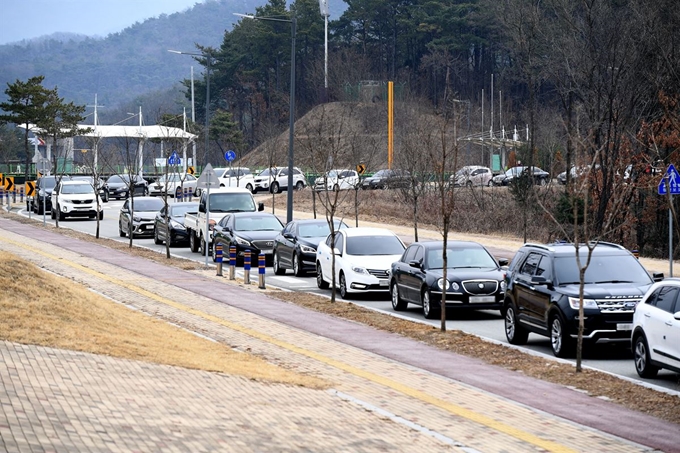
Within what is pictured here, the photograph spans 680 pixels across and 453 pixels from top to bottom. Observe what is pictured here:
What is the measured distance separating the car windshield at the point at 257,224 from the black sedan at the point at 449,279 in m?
10.9

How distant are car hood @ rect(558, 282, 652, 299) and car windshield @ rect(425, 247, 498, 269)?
5.66 meters

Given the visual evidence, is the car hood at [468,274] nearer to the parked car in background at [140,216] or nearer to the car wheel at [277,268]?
the car wheel at [277,268]

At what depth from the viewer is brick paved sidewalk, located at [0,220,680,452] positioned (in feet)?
31.6

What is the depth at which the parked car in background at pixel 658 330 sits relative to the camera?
14328 millimetres

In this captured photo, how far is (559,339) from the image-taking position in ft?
56.9

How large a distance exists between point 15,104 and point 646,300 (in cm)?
8077

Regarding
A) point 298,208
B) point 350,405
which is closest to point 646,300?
point 350,405

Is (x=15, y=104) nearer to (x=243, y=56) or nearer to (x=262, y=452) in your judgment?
(x=243, y=56)

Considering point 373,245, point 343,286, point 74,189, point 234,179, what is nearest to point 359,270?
point 343,286

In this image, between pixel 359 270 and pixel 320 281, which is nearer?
pixel 359 270

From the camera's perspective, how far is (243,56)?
Result: 401ft

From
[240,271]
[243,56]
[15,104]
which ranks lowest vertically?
[240,271]

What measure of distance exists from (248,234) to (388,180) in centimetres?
3561

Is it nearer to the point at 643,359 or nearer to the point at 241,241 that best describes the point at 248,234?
the point at 241,241
